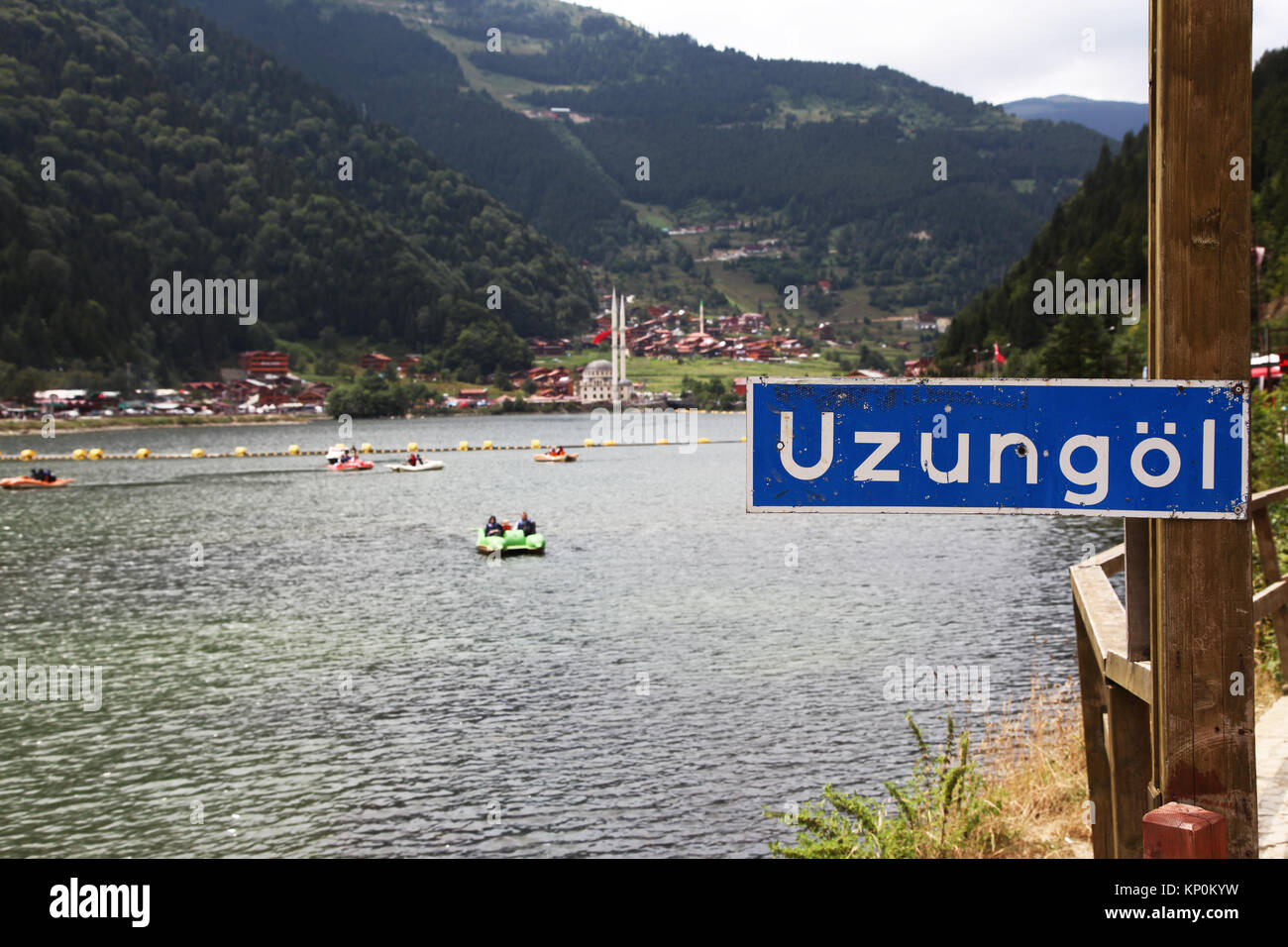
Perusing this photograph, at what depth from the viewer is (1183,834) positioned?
10.6 ft

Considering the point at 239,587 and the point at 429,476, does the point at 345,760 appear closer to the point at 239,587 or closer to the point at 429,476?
the point at 239,587

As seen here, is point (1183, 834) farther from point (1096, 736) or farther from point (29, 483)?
point (29, 483)

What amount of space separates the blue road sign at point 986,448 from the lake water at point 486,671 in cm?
1354

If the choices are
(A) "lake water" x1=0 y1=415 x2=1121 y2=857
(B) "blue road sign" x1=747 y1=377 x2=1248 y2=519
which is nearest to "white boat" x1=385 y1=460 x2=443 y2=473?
(A) "lake water" x1=0 y1=415 x2=1121 y2=857

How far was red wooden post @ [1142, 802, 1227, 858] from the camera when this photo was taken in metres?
3.21

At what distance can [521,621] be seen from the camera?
34.9 meters

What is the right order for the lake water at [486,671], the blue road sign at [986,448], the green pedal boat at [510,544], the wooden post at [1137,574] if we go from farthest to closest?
the green pedal boat at [510,544] < the lake water at [486,671] < the wooden post at [1137,574] < the blue road sign at [986,448]

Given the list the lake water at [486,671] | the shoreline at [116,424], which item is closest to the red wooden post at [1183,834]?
the lake water at [486,671]

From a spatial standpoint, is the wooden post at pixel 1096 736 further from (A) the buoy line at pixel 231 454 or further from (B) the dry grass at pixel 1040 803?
(A) the buoy line at pixel 231 454

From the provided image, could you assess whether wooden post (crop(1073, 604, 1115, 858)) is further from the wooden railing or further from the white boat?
the white boat

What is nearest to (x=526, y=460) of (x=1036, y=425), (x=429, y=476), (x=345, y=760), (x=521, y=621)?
(x=429, y=476)

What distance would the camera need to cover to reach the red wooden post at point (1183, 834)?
10.5 feet
